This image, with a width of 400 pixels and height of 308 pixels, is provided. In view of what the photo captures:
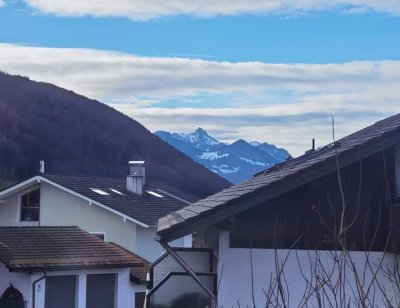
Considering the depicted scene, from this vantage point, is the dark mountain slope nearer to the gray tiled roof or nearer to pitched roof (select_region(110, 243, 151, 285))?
the gray tiled roof

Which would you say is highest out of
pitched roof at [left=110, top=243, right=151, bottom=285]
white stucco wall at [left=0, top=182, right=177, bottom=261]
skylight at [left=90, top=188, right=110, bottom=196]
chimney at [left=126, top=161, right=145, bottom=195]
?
chimney at [left=126, top=161, right=145, bottom=195]

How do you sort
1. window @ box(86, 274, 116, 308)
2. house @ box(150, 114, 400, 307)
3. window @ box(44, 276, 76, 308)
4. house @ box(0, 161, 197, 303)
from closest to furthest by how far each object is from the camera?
house @ box(150, 114, 400, 307) < window @ box(44, 276, 76, 308) < window @ box(86, 274, 116, 308) < house @ box(0, 161, 197, 303)

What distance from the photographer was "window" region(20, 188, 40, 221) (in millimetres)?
30188

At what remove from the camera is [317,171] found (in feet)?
30.9

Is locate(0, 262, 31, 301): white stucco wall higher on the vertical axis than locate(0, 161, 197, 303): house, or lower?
lower

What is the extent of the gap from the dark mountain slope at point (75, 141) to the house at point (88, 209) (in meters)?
27.3

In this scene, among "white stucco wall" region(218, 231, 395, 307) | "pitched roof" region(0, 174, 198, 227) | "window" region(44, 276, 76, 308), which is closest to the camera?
"white stucco wall" region(218, 231, 395, 307)

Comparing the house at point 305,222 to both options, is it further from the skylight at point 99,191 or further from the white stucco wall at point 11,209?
the white stucco wall at point 11,209

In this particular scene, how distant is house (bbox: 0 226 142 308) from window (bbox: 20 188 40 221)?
6200 mm

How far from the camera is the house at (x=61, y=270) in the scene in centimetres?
2108

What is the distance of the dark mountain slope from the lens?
64.1 metres

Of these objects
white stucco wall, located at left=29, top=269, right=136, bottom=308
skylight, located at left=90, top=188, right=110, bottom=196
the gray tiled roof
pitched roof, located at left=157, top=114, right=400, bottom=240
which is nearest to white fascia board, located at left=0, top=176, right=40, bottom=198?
the gray tiled roof

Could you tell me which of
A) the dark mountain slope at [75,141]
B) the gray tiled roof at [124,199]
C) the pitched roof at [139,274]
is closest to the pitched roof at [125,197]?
the gray tiled roof at [124,199]

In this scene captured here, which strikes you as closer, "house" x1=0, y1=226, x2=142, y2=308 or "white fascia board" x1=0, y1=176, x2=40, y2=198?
"house" x1=0, y1=226, x2=142, y2=308
